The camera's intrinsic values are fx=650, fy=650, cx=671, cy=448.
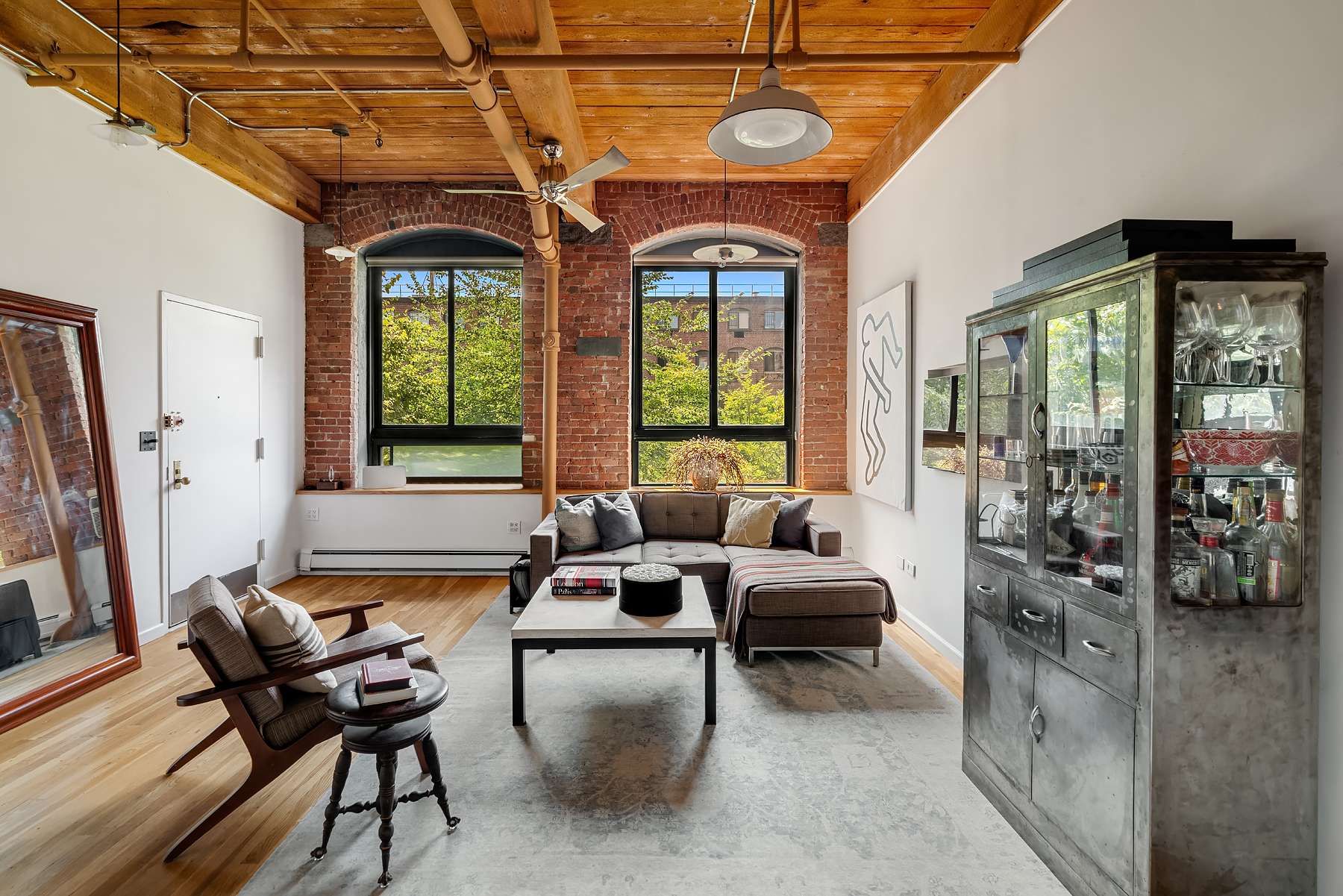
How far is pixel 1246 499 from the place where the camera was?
68.7 inches

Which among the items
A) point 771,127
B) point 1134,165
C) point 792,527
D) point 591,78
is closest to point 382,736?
point 771,127

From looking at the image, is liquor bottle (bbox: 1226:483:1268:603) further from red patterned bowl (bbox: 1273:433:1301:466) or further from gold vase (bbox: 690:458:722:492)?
gold vase (bbox: 690:458:722:492)

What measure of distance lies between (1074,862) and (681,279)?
5.44 m

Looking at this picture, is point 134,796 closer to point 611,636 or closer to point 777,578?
point 611,636

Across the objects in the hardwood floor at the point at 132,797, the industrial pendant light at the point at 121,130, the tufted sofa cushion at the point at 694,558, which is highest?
the industrial pendant light at the point at 121,130

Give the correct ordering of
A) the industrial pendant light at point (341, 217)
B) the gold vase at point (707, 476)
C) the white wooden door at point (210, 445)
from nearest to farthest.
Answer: the white wooden door at point (210, 445), the industrial pendant light at point (341, 217), the gold vase at point (707, 476)

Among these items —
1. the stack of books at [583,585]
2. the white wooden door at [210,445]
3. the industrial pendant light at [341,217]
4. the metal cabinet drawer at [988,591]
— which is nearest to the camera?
the metal cabinet drawer at [988,591]

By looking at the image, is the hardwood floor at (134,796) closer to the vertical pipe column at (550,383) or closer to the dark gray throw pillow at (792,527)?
the dark gray throw pillow at (792,527)

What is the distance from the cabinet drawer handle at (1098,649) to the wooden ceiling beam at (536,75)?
131 inches

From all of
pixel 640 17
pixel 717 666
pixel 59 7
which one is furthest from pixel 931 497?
pixel 59 7

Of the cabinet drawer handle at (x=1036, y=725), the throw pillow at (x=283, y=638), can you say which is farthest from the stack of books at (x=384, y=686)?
the cabinet drawer handle at (x=1036, y=725)

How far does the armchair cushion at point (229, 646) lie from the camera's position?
217 cm

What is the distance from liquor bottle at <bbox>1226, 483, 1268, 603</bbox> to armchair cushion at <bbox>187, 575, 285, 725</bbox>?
3.00m

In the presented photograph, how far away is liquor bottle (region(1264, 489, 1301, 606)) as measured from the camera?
1.72m
